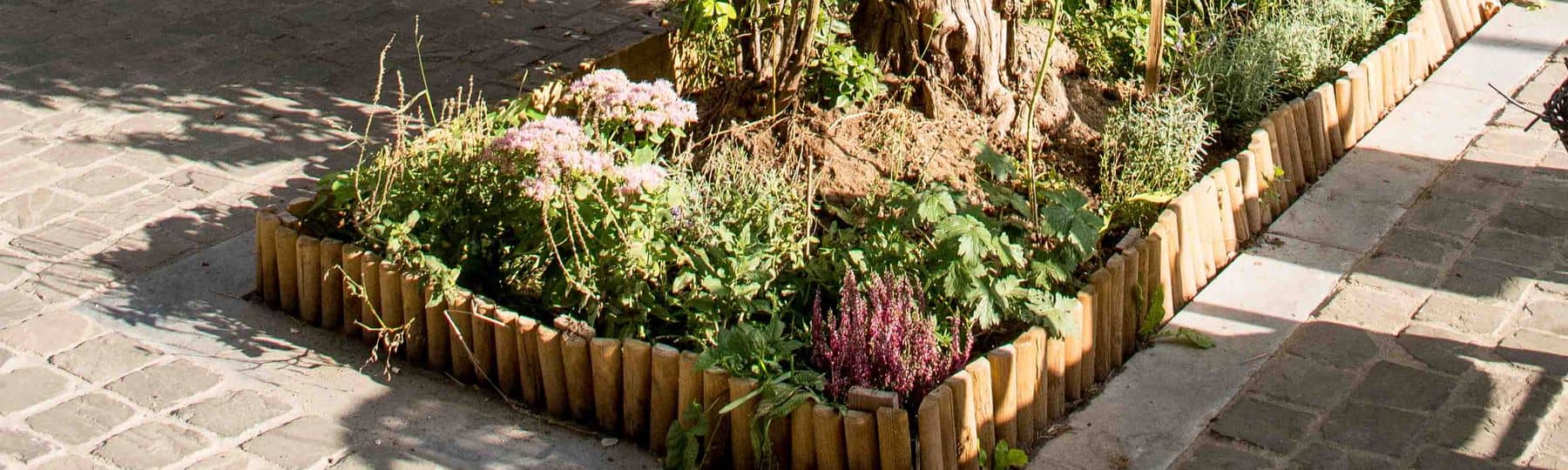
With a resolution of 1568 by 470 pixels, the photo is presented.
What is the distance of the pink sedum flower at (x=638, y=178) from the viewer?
4469mm

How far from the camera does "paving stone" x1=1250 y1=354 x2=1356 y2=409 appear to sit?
15.0 ft

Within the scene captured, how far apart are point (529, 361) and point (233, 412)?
34.9 inches

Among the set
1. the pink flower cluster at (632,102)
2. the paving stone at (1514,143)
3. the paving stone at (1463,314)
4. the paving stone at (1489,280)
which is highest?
the pink flower cluster at (632,102)

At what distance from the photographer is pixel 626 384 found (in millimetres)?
4340

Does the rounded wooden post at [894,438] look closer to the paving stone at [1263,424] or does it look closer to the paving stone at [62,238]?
the paving stone at [1263,424]

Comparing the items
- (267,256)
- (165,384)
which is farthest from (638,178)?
(165,384)

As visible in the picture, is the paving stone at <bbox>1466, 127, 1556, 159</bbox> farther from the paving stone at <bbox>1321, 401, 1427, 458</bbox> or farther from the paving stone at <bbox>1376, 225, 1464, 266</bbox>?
the paving stone at <bbox>1321, 401, 1427, 458</bbox>

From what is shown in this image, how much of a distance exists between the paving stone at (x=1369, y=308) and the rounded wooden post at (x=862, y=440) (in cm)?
188

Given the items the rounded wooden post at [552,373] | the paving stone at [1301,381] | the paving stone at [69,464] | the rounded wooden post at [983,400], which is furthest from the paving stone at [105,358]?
the paving stone at [1301,381]

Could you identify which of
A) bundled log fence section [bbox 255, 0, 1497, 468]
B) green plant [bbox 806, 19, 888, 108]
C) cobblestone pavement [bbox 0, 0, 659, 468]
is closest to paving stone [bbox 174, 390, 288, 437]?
cobblestone pavement [bbox 0, 0, 659, 468]

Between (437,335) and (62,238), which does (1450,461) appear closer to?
(437,335)

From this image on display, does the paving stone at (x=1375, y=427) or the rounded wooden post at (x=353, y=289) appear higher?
the rounded wooden post at (x=353, y=289)

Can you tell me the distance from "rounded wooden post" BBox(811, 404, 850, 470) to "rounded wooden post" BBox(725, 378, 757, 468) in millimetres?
186

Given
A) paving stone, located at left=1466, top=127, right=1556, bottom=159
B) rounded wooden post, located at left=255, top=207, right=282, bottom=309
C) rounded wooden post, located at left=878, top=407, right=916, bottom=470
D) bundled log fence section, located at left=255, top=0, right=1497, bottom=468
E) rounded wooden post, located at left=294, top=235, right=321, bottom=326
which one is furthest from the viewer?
paving stone, located at left=1466, top=127, right=1556, bottom=159
